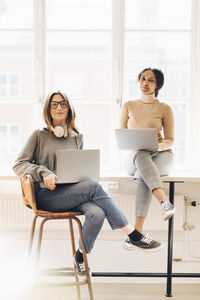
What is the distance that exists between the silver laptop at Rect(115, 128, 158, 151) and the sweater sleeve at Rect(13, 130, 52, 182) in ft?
1.68

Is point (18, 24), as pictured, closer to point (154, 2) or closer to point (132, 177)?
point (154, 2)

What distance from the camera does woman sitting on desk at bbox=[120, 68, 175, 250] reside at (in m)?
2.41

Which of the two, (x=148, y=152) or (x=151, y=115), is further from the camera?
(x=151, y=115)

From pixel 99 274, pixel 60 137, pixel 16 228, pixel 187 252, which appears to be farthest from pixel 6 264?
pixel 187 252

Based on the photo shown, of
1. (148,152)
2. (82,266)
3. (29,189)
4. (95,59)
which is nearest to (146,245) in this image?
(82,266)

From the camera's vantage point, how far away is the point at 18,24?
3.02 metres

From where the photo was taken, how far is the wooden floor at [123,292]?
267 centimetres

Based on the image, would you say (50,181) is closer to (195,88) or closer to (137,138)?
(137,138)

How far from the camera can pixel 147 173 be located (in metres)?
2.39

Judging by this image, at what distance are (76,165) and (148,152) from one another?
546 mm

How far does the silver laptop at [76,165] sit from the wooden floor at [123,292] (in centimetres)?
96

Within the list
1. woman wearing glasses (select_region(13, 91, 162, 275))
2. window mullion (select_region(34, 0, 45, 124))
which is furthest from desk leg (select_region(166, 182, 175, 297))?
window mullion (select_region(34, 0, 45, 124))

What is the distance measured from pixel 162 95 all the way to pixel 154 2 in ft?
2.43

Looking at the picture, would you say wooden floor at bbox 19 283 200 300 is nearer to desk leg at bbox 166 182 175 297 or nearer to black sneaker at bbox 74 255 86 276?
desk leg at bbox 166 182 175 297
